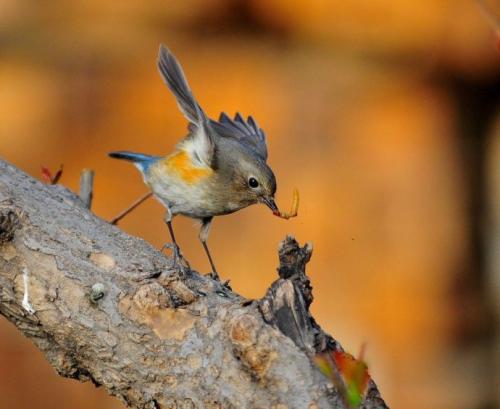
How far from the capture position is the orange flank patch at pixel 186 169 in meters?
3.99

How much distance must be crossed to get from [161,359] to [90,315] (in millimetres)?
235

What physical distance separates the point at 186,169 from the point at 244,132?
0.50 m

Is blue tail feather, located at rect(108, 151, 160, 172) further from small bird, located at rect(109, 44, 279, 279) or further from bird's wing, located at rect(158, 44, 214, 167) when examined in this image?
bird's wing, located at rect(158, 44, 214, 167)

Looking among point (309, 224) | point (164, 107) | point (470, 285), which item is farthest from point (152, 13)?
point (470, 285)

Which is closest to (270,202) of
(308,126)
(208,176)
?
(208,176)

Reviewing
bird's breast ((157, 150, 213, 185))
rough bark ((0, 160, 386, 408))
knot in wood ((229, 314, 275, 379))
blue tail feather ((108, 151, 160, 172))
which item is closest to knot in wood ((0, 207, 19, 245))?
rough bark ((0, 160, 386, 408))

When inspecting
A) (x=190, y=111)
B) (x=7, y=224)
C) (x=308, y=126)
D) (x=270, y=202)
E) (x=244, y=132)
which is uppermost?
(x=308, y=126)

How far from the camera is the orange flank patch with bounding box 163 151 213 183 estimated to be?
3.99 meters

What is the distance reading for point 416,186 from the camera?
6348 mm

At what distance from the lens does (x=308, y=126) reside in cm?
→ 621

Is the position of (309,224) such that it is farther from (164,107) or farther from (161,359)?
(161,359)

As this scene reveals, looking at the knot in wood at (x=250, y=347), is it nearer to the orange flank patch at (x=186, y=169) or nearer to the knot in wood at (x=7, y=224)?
the knot in wood at (x=7, y=224)

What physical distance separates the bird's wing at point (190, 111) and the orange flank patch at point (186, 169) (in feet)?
0.08

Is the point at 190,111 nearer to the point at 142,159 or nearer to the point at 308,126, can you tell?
the point at 142,159
